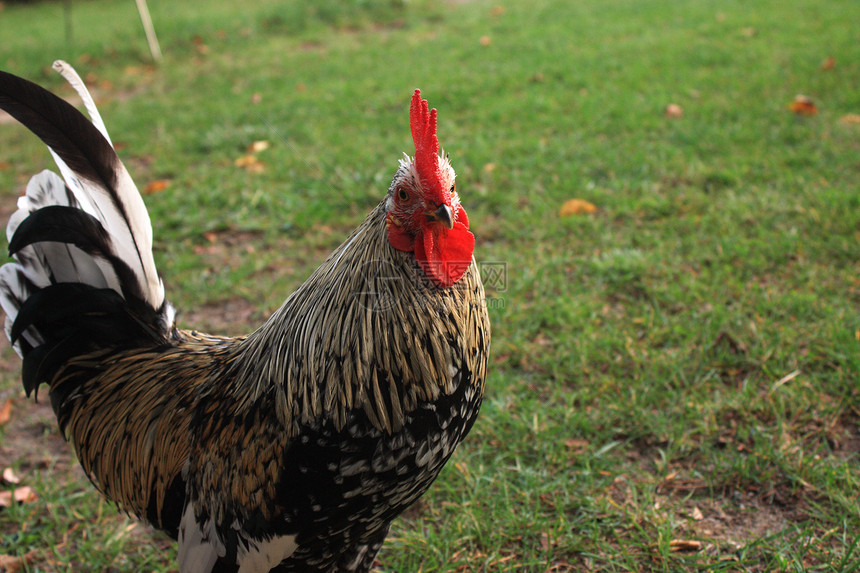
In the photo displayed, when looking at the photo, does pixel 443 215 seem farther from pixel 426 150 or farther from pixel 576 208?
pixel 576 208

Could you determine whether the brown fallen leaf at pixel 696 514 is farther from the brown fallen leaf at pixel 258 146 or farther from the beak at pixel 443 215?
the brown fallen leaf at pixel 258 146

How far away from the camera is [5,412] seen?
327 cm

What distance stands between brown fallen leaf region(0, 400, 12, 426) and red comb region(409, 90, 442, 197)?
9.70 ft

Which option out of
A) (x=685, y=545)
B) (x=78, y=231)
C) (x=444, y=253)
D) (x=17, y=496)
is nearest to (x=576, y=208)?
(x=685, y=545)

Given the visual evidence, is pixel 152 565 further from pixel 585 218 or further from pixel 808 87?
pixel 808 87

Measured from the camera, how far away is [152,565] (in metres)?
2.56

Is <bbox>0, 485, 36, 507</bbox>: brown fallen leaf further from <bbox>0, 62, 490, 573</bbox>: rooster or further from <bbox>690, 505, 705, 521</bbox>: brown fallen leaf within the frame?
<bbox>690, 505, 705, 521</bbox>: brown fallen leaf

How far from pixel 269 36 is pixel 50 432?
778 cm

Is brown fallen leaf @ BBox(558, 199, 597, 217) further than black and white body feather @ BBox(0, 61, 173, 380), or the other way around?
brown fallen leaf @ BBox(558, 199, 597, 217)

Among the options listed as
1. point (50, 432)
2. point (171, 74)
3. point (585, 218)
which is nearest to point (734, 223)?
point (585, 218)

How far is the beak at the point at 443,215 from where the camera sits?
167cm

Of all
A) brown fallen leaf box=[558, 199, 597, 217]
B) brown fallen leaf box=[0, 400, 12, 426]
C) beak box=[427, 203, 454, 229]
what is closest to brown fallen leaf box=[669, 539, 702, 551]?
beak box=[427, 203, 454, 229]

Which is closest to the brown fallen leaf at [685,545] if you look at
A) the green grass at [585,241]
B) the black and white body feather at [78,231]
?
the green grass at [585,241]

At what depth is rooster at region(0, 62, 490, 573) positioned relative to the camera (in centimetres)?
177
